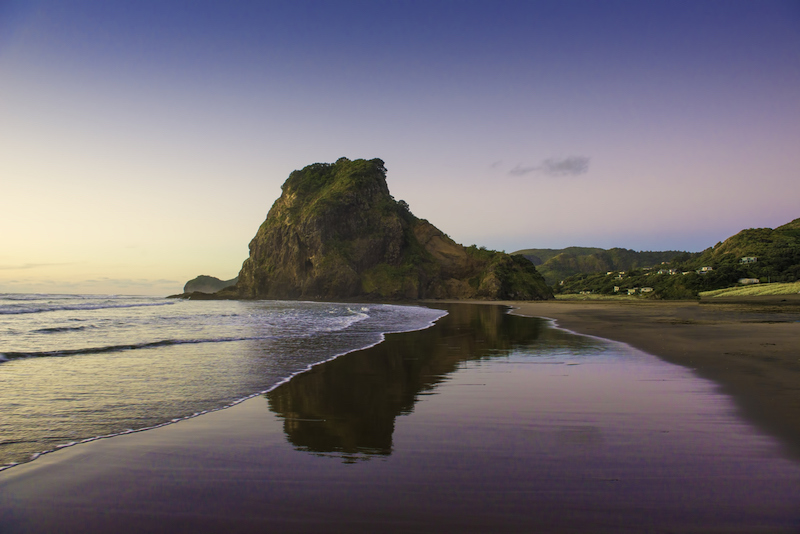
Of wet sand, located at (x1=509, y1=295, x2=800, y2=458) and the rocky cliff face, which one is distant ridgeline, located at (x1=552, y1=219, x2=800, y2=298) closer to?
the rocky cliff face

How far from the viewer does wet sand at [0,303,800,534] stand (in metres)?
3.23

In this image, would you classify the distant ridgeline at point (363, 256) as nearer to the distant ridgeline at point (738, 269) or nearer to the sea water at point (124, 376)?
the distant ridgeline at point (738, 269)

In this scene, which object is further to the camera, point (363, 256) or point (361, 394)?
point (363, 256)

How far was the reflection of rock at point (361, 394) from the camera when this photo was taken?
5242mm

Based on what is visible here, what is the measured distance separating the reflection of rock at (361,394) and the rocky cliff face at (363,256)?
8525cm

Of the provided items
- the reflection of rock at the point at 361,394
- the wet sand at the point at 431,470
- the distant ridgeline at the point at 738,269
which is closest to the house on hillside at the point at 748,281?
the distant ridgeline at the point at 738,269

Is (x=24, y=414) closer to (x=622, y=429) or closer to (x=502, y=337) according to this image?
(x=622, y=429)

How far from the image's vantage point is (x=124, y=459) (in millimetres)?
4598

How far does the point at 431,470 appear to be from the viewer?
4.16 m

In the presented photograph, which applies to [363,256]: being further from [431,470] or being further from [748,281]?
[431,470]

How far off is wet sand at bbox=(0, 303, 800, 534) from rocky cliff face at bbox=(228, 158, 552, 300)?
299 ft

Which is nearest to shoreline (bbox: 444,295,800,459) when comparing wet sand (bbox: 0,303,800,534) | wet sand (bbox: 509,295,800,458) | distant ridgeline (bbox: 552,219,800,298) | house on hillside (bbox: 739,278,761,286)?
wet sand (bbox: 509,295,800,458)

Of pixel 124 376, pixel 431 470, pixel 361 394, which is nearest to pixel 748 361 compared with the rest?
pixel 361 394

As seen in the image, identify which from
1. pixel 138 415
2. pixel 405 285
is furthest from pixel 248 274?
pixel 138 415
